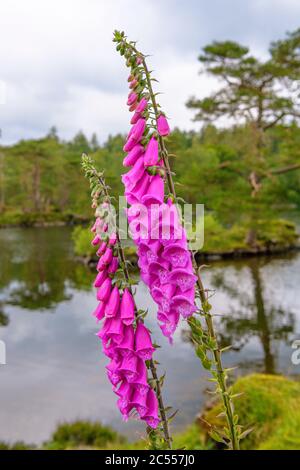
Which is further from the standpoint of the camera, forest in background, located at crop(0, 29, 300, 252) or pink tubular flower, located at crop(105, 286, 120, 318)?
forest in background, located at crop(0, 29, 300, 252)

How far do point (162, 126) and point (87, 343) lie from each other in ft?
35.6

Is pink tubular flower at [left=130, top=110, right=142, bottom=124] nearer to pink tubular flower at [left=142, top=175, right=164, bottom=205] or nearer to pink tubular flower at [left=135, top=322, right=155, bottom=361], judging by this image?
pink tubular flower at [left=142, top=175, right=164, bottom=205]

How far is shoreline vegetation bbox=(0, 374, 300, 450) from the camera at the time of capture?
4.62 metres

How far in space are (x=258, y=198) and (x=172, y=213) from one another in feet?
51.4

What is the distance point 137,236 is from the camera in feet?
3.29

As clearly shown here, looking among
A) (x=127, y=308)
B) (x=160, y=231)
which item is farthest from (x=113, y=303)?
(x=160, y=231)

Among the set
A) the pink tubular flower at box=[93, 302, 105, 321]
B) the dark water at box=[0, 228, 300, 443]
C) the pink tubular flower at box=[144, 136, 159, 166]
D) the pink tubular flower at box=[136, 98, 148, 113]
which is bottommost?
the dark water at box=[0, 228, 300, 443]

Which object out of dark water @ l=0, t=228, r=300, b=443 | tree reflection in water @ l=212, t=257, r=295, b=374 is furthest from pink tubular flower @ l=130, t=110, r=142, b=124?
tree reflection in water @ l=212, t=257, r=295, b=374

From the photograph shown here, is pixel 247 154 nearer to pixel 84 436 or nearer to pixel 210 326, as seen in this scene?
pixel 84 436

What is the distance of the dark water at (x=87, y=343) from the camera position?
7918 mm

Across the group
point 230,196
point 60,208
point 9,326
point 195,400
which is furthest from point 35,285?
point 60,208

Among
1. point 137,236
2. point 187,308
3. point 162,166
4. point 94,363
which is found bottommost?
point 94,363

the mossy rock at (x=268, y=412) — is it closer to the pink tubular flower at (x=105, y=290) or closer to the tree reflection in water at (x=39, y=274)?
the pink tubular flower at (x=105, y=290)

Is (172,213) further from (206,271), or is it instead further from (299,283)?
(206,271)
